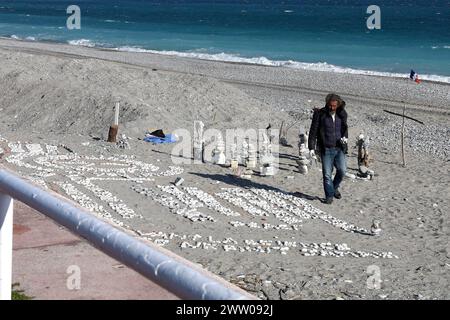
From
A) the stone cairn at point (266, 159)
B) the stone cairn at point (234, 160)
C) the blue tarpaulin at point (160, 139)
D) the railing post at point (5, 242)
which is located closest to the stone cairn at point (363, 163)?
the stone cairn at point (266, 159)

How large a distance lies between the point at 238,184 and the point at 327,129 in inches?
91.7

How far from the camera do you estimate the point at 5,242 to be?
413 centimetres

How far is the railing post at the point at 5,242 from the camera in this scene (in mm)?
4090

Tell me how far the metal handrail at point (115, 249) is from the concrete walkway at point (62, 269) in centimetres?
124

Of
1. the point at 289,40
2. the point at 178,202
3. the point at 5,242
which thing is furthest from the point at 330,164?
the point at 289,40

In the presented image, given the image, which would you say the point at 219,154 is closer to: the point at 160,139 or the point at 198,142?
the point at 198,142

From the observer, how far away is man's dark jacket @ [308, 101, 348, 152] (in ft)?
42.6

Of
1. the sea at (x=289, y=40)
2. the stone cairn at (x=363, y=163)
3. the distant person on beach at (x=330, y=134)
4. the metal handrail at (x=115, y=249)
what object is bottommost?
the sea at (x=289, y=40)

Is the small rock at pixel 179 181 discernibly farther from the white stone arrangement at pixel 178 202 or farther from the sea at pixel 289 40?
the sea at pixel 289 40

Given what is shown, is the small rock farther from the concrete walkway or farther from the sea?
the sea

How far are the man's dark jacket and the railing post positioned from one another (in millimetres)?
9212

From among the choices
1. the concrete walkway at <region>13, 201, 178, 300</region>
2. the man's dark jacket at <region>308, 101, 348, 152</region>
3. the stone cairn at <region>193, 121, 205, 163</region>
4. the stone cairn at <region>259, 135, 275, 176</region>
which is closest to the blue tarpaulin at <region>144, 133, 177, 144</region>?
the stone cairn at <region>193, 121, 205, 163</region>

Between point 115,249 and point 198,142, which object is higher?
point 115,249
